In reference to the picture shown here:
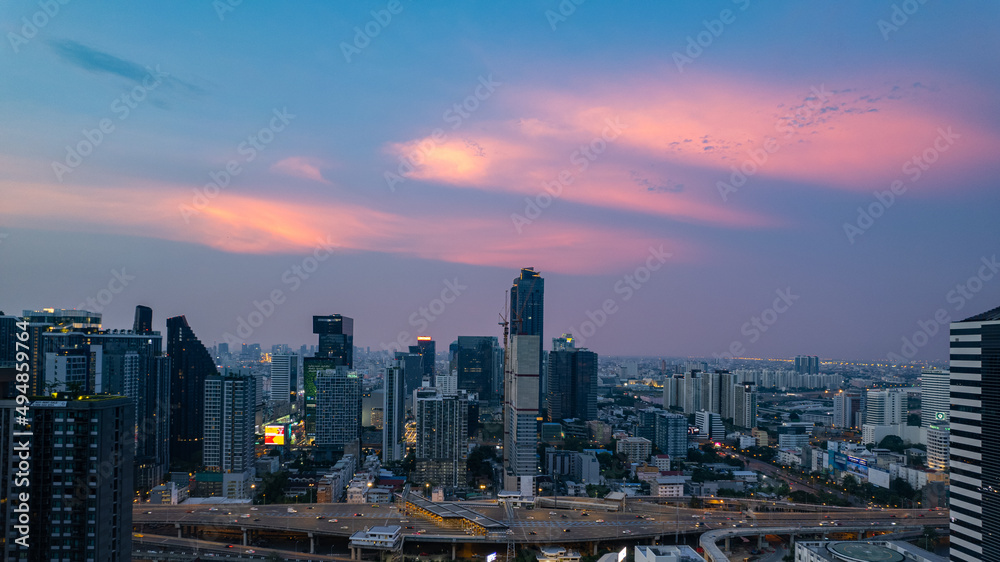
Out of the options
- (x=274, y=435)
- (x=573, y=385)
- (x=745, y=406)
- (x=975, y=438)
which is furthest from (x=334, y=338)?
(x=975, y=438)

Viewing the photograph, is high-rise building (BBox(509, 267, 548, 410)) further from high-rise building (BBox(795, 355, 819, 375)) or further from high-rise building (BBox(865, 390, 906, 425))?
high-rise building (BBox(795, 355, 819, 375))

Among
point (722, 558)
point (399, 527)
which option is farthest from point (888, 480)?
point (399, 527)

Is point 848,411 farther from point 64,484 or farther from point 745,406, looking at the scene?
point 64,484

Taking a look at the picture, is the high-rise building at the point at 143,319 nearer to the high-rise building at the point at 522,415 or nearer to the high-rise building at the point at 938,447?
the high-rise building at the point at 522,415

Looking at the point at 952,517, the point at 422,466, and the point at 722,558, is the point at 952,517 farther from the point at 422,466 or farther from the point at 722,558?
the point at 422,466

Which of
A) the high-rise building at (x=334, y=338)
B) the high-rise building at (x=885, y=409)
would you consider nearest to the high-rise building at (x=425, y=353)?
the high-rise building at (x=334, y=338)

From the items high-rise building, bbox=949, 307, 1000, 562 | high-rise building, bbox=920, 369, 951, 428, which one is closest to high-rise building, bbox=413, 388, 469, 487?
high-rise building, bbox=949, 307, 1000, 562
